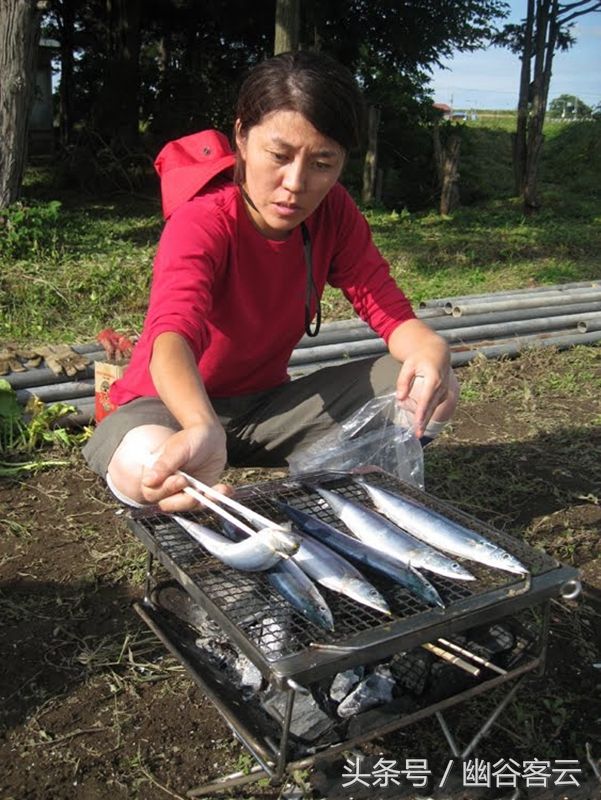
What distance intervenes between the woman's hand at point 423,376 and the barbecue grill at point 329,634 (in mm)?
411

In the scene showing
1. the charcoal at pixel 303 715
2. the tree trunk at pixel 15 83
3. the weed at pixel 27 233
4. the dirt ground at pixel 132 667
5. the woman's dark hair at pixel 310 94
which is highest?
the tree trunk at pixel 15 83

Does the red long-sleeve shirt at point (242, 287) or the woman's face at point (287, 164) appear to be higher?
the woman's face at point (287, 164)

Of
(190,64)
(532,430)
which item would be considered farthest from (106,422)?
(190,64)

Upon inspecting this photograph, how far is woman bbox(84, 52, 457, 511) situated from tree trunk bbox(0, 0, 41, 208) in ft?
23.4

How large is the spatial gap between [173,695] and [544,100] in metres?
15.9

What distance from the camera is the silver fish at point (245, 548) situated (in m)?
1.93

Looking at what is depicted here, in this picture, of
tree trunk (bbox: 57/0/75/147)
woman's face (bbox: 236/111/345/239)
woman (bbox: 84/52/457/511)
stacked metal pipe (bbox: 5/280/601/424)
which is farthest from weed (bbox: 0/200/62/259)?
tree trunk (bbox: 57/0/75/147)

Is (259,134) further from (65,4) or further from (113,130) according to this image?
(65,4)

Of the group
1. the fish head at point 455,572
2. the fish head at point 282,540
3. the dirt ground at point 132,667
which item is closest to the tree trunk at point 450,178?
the dirt ground at point 132,667

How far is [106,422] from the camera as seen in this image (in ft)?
9.17

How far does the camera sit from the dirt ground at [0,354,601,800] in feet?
7.74

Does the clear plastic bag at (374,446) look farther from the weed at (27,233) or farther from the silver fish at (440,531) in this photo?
the weed at (27,233)

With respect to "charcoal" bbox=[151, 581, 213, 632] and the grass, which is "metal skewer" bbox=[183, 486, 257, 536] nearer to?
"charcoal" bbox=[151, 581, 213, 632]

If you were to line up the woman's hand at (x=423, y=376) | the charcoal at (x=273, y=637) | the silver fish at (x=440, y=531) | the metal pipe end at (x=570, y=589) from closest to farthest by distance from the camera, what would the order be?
the charcoal at (x=273, y=637)
the metal pipe end at (x=570, y=589)
the silver fish at (x=440, y=531)
the woman's hand at (x=423, y=376)
